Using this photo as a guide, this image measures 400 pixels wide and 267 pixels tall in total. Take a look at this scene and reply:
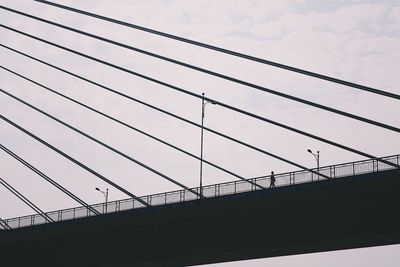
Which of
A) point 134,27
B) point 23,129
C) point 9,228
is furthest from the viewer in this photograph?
point 9,228

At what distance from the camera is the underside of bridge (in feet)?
164

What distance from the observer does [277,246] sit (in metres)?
53.8

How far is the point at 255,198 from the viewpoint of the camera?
5338 cm

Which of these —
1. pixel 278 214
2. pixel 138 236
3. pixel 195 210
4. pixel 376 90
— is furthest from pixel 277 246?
pixel 376 90

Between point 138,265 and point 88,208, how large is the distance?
4.97 m

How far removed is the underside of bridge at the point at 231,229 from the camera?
164 ft

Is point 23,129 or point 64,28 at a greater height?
point 64,28

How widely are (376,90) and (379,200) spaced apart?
29.6ft

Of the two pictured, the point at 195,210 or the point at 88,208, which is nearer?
the point at 195,210

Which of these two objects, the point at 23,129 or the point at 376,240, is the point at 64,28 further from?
the point at 376,240

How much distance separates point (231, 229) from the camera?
182 ft

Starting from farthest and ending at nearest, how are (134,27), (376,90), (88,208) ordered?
1. (88,208)
2. (134,27)
3. (376,90)

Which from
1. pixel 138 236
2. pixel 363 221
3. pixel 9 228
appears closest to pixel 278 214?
pixel 363 221

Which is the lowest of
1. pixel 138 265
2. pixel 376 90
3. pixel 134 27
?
pixel 138 265
